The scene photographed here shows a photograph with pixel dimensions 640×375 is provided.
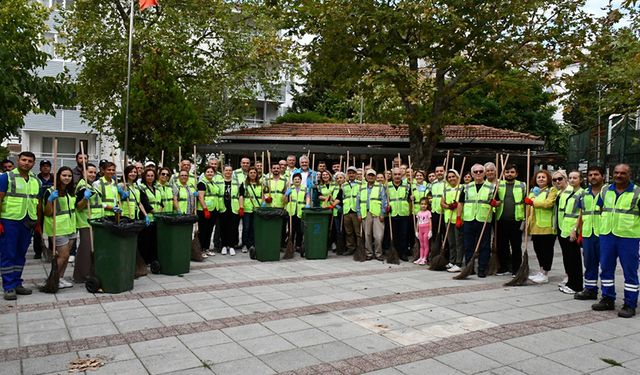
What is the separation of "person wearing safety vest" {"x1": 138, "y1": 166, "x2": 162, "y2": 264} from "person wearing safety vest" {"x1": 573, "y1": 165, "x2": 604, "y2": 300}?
21.0ft

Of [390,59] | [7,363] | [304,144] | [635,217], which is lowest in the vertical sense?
[7,363]

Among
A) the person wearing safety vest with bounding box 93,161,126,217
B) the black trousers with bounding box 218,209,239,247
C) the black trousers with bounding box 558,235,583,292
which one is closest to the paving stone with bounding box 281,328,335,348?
A: the person wearing safety vest with bounding box 93,161,126,217

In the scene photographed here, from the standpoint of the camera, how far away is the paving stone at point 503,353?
511 cm

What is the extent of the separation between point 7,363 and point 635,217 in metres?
6.89

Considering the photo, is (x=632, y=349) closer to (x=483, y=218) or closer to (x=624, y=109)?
(x=483, y=218)

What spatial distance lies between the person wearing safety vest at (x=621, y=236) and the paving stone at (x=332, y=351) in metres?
3.64

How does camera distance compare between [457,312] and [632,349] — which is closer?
[632,349]

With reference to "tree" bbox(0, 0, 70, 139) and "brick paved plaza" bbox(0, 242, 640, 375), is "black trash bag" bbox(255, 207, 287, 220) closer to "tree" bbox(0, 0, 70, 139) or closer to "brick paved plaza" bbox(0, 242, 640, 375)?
"brick paved plaza" bbox(0, 242, 640, 375)

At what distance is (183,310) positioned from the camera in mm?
6648

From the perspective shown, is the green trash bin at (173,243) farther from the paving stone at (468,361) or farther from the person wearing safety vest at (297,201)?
the paving stone at (468,361)

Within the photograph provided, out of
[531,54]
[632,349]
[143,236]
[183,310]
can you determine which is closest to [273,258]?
[143,236]

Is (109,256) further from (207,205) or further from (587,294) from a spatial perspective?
(587,294)

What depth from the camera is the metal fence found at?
40.2 ft

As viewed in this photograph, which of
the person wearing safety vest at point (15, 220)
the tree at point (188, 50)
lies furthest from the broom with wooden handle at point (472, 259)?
the tree at point (188, 50)
